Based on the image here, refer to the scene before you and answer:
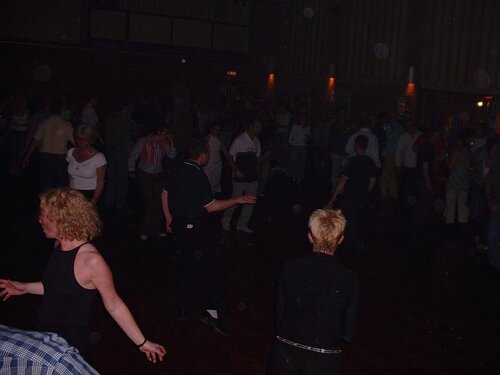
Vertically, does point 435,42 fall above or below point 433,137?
above

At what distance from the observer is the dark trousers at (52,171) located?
8.52 meters

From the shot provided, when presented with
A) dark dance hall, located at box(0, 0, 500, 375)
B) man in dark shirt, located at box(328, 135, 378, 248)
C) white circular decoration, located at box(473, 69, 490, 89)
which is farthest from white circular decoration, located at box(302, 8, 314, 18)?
man in dark shirt, located at box(328, 135, 378, 248)

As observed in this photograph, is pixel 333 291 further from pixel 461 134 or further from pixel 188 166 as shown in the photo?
pixel 461 134

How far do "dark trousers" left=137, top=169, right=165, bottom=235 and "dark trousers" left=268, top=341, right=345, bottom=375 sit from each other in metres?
5.52

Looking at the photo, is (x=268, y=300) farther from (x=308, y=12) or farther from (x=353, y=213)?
(x=308, y=12)

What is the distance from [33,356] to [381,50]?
1745cm

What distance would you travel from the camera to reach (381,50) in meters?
18.2

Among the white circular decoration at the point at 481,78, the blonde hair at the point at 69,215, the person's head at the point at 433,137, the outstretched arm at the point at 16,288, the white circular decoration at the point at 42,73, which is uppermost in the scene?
the white circular decoration at the point at 481,78

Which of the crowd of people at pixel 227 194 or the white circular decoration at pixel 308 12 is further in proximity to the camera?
the white circular decoration at pixel 308 12

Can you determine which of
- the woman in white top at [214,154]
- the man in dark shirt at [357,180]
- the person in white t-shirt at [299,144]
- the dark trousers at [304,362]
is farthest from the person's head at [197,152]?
the person in white t-shirt at [299,144]

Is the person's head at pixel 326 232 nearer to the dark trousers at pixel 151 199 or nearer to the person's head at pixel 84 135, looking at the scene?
the person's head at pixel 84 135

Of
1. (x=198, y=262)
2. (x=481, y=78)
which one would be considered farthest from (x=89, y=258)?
(x=481, y=78)

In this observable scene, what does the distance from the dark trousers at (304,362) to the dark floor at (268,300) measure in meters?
1.86

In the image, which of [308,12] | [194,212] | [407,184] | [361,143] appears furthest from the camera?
[308,12]
